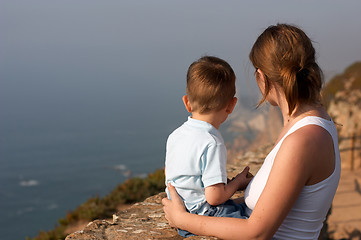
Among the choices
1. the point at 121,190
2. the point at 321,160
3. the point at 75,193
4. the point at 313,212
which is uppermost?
the point at 321,160

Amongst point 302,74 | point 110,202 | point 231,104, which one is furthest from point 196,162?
point 110,202

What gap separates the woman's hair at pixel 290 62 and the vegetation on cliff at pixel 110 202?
6161 millimetres

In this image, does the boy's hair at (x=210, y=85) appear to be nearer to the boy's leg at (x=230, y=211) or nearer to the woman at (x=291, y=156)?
the woman at (x=291, y=156)

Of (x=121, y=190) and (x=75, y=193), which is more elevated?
(x=121, y=190)

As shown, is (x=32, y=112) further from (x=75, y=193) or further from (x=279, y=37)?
(x=279, y=37)

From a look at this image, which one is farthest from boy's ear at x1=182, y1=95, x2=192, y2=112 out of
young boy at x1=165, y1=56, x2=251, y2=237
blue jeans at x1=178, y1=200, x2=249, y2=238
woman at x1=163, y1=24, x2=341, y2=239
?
blue jeans at x1=178, y1=200, x2=249, y2=238

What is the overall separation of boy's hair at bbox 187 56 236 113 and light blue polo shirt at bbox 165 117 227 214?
11 centimetres

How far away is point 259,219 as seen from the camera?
1666 millimetres

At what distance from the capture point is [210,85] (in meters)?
2.06

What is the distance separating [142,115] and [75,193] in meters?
81.5

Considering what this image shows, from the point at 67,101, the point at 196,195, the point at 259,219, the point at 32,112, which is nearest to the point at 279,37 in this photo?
the point at 259,219

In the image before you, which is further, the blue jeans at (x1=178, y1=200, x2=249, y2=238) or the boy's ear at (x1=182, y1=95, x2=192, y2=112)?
the boy's ear at (x1=182, y1=95, x2=192, y2=112)

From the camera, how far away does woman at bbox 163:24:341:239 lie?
62.2 inches

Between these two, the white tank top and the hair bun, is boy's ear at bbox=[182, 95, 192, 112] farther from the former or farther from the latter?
the hair bun
